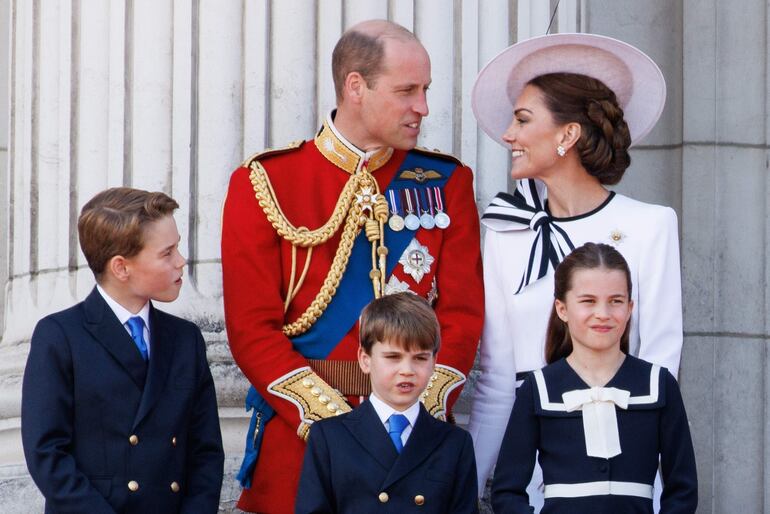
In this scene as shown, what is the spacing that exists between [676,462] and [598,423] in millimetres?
233

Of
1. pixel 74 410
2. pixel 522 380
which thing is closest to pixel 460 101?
pixel 522 380

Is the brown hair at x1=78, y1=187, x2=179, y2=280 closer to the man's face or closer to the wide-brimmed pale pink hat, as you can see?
the man's face

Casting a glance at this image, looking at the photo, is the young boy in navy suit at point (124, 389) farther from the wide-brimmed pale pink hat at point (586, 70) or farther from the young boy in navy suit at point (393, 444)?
the wide-brimmed pale pink hat at point (586, 70)

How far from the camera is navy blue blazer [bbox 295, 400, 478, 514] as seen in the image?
15.4 ft

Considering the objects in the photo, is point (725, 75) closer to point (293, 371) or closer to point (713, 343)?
point (713, 343)

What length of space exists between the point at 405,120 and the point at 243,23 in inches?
39.3

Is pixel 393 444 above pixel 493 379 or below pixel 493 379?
below

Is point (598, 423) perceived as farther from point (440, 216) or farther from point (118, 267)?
point (118, 267)

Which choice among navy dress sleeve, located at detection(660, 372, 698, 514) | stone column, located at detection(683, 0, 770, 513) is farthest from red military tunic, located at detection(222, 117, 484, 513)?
stone column, located at detection(683, 0, 770, 513)

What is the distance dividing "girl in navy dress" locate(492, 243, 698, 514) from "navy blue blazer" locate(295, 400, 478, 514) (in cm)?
13

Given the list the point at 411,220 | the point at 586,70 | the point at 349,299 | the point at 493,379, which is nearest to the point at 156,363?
the point at 349,299

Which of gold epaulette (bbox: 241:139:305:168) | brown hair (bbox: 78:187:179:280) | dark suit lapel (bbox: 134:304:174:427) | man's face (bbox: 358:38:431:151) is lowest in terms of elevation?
dark suit lapel (bbox: 134:304:174:427)

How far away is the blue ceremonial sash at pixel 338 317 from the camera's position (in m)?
5.15

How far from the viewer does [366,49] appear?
5.33m
